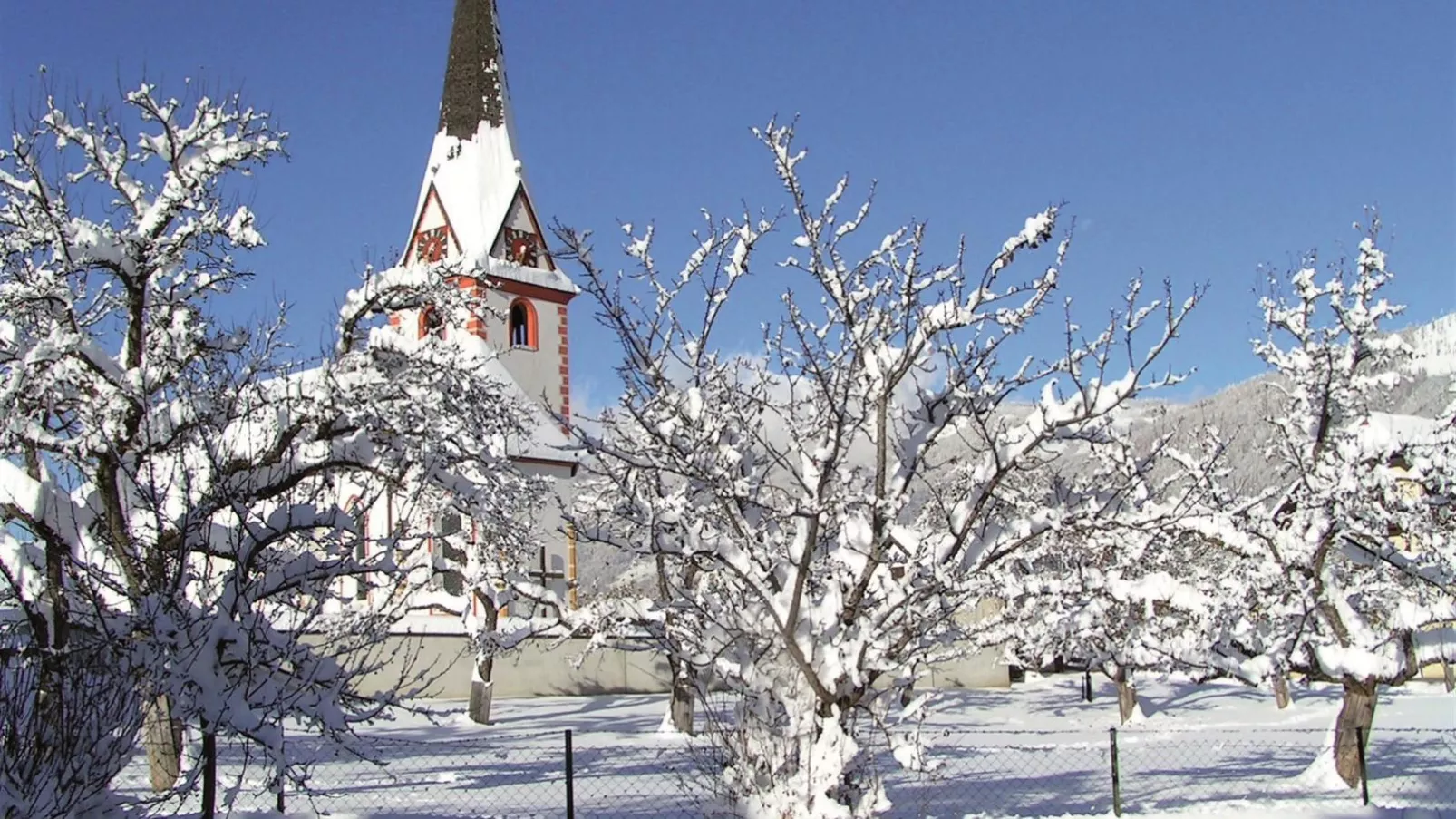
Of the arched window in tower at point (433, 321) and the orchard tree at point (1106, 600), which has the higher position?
the arched window in tower at point (433, 321)

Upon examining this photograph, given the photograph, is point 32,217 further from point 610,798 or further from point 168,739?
point 610,798

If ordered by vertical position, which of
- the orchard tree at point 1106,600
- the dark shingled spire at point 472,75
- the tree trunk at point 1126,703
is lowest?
the tree trunk at point 1126,703

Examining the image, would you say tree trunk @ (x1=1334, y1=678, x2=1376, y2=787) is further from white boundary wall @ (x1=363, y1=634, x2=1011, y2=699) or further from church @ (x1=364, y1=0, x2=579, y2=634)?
church @ (x1=364, y1=0, x2=579, y2=634)

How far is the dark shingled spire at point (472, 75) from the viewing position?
141 feet

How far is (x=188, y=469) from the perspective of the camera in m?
7.74

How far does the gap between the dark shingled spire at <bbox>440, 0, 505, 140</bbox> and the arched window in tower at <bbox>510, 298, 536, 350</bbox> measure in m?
5.89

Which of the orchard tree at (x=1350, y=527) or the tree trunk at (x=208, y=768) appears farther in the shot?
the orchard tree at (x=1350, y=527)

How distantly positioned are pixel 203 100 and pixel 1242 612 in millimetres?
10681

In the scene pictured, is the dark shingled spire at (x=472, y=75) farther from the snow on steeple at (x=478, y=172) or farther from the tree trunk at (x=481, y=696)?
the tree trunk at (x=481, y=696)

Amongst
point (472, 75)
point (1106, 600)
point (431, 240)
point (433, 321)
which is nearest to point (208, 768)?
point (1106, 600)

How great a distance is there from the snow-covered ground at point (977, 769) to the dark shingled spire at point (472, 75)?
73.5 ft

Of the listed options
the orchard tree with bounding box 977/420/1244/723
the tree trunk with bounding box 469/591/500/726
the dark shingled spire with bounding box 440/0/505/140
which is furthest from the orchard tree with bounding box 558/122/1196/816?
the dark shingled spire with bounding box 440/0/505/140

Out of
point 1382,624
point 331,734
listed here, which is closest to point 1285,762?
point 1382,624

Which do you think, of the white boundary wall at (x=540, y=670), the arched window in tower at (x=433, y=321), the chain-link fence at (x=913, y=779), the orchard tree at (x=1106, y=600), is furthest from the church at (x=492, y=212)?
the orchard tree at (x=1106, y=600)
